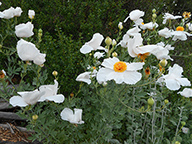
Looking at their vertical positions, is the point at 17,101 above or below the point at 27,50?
below

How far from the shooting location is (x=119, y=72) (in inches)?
40.1

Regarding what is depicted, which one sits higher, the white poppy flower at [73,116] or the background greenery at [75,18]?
the background greenery at [75,18]

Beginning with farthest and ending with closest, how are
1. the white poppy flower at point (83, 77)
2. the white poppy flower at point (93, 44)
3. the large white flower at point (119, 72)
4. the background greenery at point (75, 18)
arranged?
the background greenery at point (75, 18) < the white poppy flower at point (83, 77) < the white poppy flower at point (93, 44) < the large white flower at point (119, 72)

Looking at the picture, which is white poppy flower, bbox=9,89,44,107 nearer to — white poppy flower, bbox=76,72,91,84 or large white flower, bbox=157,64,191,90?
white poppy flower, bbox=76,72,91,84

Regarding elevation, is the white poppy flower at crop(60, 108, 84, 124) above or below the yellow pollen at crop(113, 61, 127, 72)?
below

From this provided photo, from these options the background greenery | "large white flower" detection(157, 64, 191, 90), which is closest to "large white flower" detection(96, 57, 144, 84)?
"large white flower" detection(157, 64, 191, 90)

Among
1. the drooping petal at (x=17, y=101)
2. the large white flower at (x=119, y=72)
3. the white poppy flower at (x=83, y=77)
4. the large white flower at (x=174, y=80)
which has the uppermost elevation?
the large white flower at (x=119, y=72)

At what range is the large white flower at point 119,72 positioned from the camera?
98 centimetres

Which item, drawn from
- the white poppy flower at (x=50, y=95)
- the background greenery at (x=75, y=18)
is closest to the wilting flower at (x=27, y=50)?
the white poppy flower at (x=50, y=95)

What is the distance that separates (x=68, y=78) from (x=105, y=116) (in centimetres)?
93

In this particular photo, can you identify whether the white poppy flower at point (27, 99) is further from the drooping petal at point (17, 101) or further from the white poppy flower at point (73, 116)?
the white poppy flower at point (73, 116)

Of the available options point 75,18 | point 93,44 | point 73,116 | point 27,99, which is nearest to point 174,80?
point 93,44

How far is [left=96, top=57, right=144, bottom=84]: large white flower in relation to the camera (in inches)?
38.8

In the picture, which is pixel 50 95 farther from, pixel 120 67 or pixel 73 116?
pixel 120 67
